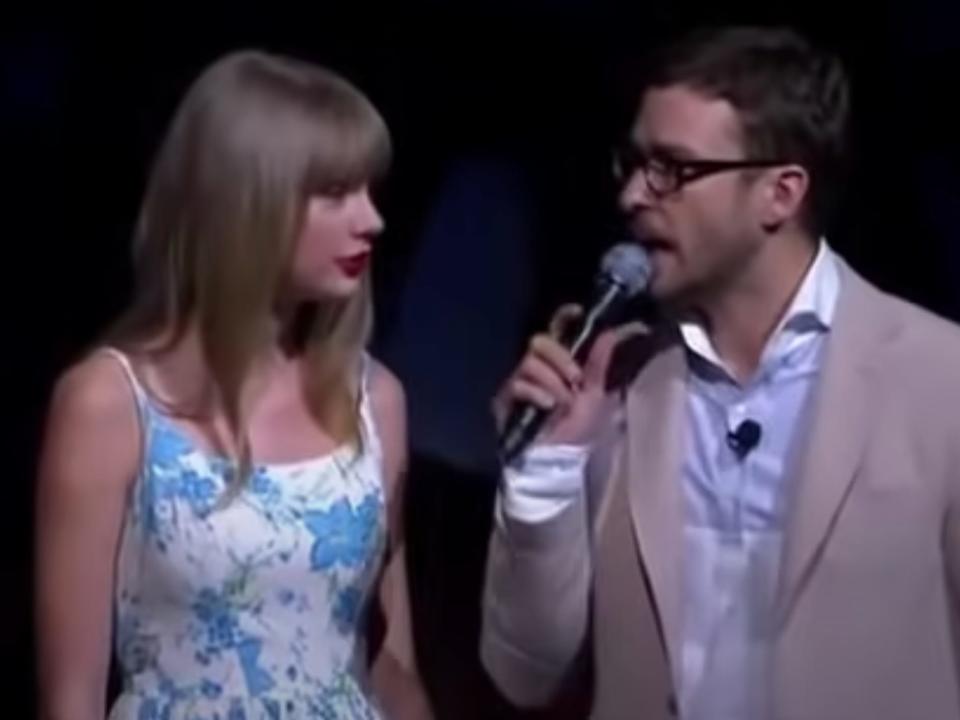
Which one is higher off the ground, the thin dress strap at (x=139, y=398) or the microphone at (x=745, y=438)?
the microphone at (x=745, y=438)

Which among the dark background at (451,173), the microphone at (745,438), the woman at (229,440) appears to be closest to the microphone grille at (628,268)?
the microphone at (745,438)

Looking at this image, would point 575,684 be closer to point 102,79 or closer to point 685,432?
point 685,432

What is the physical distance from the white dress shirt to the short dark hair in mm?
113

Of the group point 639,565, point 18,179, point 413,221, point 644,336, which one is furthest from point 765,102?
point 18,179

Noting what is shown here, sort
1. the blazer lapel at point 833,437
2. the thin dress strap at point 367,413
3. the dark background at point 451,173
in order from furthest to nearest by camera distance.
Result: the dark background at point 451,173 < the thin dress strap at point 367,413 < the blazer lapel at point 833,437

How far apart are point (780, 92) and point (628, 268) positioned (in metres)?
0.33

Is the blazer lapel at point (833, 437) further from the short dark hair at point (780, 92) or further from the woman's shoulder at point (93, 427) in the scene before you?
the woman's shoulder at point (93, 427)

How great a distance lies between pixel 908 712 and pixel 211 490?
2.69 feet

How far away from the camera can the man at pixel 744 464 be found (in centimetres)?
365

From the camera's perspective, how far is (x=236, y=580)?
12.4ft

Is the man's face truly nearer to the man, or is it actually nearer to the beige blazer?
the man

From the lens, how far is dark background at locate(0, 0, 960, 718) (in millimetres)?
4711

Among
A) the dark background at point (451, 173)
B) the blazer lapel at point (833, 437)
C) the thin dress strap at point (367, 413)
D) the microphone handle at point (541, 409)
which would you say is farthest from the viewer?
the dark background at point (451, 173)

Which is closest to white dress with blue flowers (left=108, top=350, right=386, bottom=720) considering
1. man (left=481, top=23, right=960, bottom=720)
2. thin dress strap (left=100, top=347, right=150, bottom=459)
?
thin dress strap (left=100, top=347, right=150, bottom=459)
